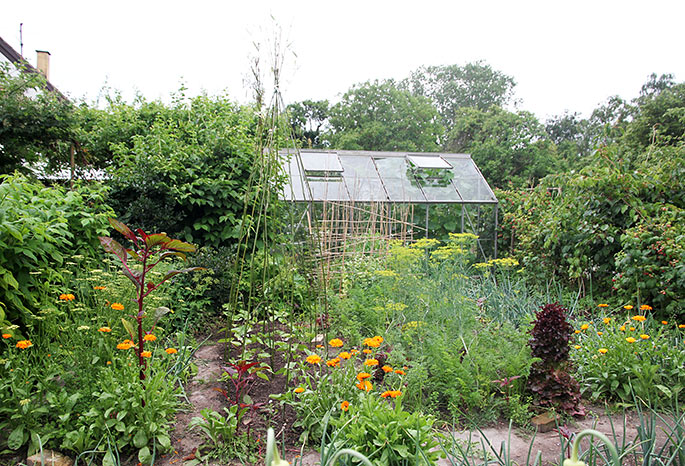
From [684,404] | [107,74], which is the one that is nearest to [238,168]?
[684,404]

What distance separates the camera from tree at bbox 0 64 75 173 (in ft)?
18.3

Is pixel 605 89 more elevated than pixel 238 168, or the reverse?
pixel 605 89

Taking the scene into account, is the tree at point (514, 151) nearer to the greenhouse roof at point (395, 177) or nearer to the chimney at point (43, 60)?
the greenhouse roof at point (395, 177)

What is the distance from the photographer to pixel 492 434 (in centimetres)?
229

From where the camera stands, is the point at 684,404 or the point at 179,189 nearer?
the point at 684,404

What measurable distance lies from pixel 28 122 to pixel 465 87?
2980 cm

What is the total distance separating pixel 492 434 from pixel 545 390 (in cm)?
51

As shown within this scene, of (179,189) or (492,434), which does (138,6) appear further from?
(492,434)

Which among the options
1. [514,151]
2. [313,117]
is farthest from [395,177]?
[313,117]

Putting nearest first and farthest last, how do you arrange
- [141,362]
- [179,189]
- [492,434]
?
[141,362], [492,434], [179,189]

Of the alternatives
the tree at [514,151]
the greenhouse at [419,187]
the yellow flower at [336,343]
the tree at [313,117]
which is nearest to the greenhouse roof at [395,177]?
the greenhouse at [419,187]

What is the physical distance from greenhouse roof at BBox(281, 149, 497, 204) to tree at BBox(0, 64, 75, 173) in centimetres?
378

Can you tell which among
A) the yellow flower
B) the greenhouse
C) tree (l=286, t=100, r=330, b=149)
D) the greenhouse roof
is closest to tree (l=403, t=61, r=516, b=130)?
tree (l=286, t=100, r=330, b=149)

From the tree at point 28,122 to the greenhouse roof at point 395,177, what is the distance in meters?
3.78
